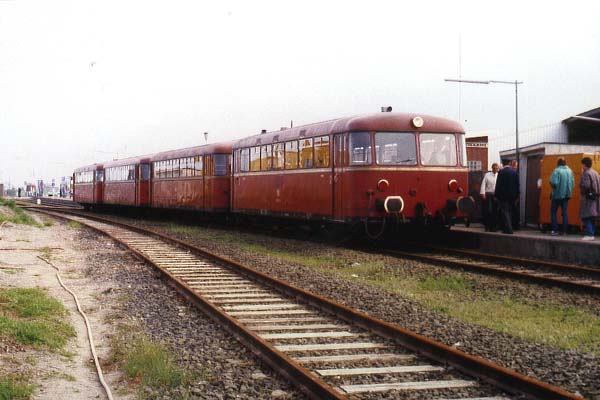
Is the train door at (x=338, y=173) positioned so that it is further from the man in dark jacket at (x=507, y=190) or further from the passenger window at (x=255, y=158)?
the passenger window at (x=255, y=158)

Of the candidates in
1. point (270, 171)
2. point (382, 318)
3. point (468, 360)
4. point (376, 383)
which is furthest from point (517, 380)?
point (270, 171)

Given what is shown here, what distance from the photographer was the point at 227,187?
2419 centimetres

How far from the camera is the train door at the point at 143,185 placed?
33094mm

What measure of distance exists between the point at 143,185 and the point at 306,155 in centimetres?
1795

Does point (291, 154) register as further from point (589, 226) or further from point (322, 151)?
point (589, 226)

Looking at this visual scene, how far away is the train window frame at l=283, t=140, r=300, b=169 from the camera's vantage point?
17.6 meters

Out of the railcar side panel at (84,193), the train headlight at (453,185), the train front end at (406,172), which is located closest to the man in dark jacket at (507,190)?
the train front end at (406,172)

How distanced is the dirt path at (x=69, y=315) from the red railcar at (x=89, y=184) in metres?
23.1

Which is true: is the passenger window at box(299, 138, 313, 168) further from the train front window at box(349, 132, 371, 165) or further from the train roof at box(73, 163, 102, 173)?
the train roof at box(73, 163, 102, 173)

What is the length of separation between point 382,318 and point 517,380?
2.93 meters

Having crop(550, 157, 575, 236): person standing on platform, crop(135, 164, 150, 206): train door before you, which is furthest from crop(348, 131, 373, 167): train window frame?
crop(135, 164, 150, 206): train door

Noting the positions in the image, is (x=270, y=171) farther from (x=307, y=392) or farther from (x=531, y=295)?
(x=307, y=392)

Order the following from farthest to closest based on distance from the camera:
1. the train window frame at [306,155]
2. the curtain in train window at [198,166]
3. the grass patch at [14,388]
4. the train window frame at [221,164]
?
the curtain in train window at [198,166], the train window frame at [221,164], the train window frame at [306,155], the grass patch at [14,388]

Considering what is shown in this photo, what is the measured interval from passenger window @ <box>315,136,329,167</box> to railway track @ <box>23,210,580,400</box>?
6.38 metres
